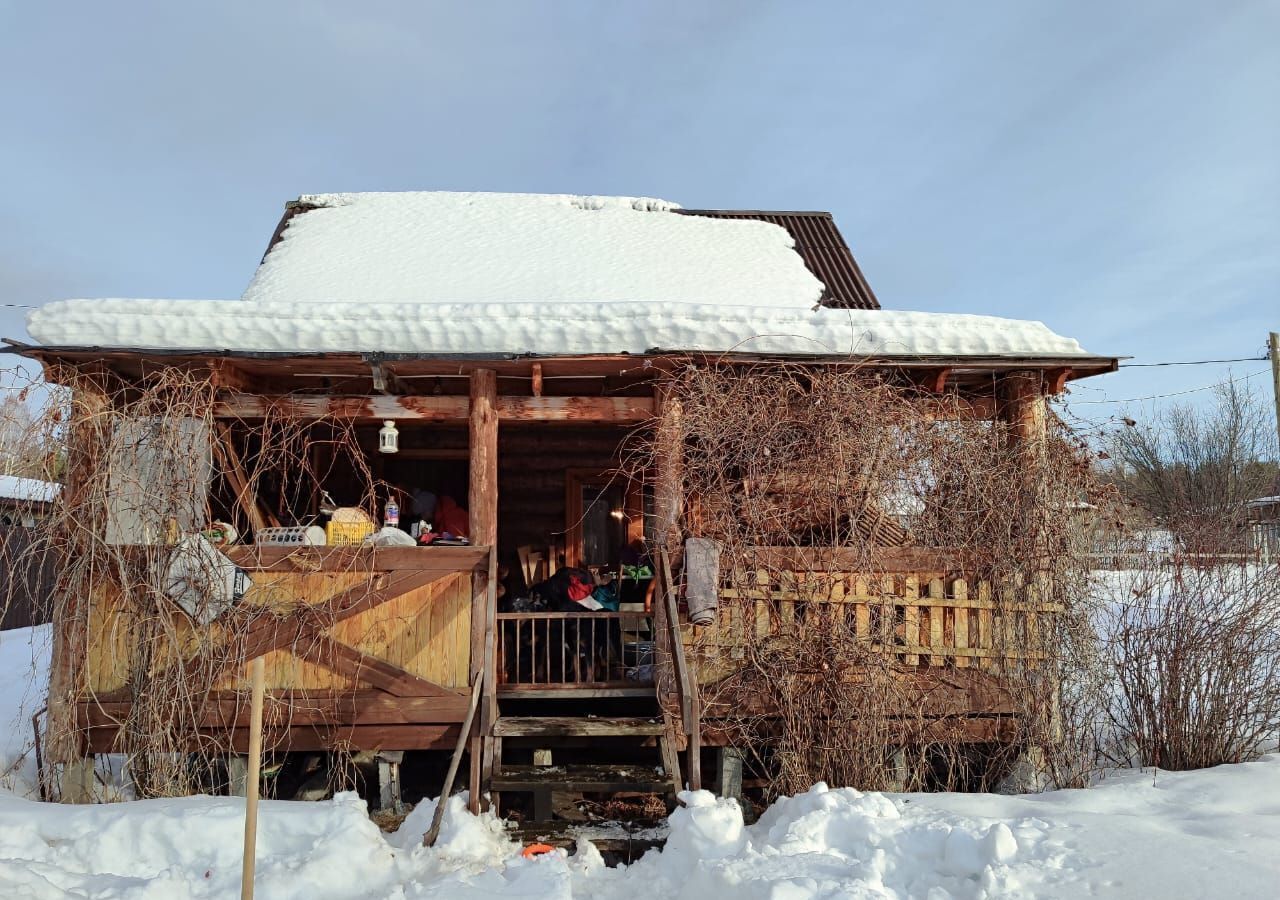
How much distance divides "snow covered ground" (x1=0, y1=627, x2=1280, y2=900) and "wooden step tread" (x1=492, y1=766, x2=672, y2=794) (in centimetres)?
31

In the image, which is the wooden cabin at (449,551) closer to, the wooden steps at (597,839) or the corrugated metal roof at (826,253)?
the wooden steps at (597,839)

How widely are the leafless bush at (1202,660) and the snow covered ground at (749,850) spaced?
0.59m

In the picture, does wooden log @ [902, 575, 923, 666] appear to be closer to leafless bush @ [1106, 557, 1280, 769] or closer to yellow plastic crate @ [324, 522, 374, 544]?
leafless bush @ [1106, 557, 1280, 769]

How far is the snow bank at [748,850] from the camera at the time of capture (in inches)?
165

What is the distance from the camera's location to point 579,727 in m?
6.42

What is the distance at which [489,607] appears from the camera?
6.52m

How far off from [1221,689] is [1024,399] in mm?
2650

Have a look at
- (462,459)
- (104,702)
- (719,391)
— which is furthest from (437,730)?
(462,459)

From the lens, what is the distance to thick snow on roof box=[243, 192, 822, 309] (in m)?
9.98

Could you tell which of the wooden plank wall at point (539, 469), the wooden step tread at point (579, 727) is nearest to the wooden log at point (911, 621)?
the wooden step tread at point (579, 727)

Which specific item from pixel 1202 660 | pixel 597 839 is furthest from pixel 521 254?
pixel 1202 660

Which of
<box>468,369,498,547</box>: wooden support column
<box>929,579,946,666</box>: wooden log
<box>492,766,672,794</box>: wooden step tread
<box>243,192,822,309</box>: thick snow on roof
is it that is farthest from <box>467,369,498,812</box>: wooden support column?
<box>929,579,946,666</box>: wooden log

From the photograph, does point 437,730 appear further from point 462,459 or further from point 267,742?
point 462,459

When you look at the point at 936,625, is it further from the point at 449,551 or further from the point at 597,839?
the point at 449,551
